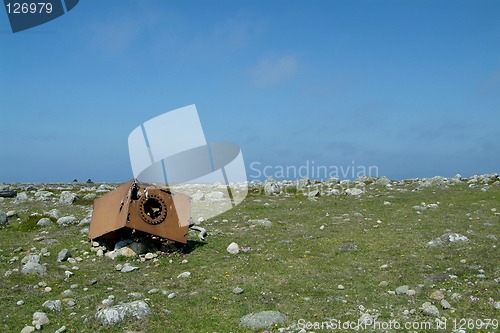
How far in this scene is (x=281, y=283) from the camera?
37.7ft

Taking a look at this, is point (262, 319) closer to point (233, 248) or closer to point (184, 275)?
point (184, 275)

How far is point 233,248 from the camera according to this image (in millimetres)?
14758

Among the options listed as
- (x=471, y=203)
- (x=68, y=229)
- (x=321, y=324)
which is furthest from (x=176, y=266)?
(x=471, y=203)

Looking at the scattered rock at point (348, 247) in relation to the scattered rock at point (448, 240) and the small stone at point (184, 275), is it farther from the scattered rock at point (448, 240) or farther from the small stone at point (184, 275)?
the small stone at point (184, 275)

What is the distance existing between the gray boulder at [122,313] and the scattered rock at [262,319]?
6.60 feet

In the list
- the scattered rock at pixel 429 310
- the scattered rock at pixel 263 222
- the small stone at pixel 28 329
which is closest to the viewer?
the small stone at pixel 28 329

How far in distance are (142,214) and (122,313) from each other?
18.5 ft

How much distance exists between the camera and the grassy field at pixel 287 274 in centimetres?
927

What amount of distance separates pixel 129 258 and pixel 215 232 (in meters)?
4.54

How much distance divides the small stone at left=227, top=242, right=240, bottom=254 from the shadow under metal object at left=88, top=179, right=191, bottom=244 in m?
1.50

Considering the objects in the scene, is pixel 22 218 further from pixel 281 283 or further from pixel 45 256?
pixel 281 283

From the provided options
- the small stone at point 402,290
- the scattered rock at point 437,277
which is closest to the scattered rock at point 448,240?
the scattered rock at point 437,277

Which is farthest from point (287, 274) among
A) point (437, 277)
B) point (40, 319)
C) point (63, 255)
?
point (63, 255)

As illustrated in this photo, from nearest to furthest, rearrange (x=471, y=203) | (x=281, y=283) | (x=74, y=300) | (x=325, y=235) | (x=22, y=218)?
(x=74, y=300)
(x=281, y=283)
(x=325, y=235)
(x=22, y=218)
(x=471, y=203)
